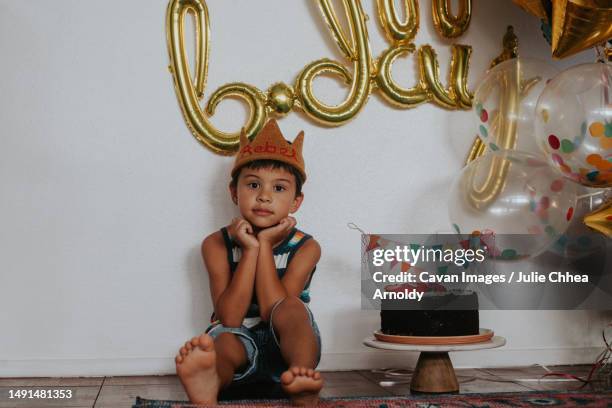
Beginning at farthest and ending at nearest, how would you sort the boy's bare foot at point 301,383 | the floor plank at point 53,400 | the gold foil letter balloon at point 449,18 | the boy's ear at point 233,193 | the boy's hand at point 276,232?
1. the gold foil letter balloon at point 449,18
2. the boy's ear at point 233,193
3. the boy's hand at point 276,232
4. the floor plank at point 53,400
5. the boy's bare foot at point 301,383

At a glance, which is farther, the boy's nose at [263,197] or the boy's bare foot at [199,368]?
the boy's nose at [263,197]

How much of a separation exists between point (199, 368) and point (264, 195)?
404 mm

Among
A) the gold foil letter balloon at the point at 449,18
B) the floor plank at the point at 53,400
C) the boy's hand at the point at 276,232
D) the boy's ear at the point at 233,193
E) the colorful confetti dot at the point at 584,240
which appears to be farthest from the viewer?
the gold foil letter balloon at the point at 449,18

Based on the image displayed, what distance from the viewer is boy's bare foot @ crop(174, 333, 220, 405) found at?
3.50ft

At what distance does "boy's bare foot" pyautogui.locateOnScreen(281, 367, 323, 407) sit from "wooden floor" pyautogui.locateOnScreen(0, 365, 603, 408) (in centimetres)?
24

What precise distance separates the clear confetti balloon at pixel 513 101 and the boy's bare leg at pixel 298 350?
561mm

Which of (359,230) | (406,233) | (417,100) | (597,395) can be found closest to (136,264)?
(359,230)

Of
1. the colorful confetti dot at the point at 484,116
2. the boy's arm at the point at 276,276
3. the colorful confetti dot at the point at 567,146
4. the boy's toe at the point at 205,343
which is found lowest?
the boy's toe at the point at 205,343

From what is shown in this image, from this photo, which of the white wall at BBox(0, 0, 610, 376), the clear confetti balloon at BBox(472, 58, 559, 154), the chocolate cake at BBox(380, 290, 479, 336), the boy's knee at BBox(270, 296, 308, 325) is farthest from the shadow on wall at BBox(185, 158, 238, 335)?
the clear confetti balloon at BBox(472, 58, 559, 154)

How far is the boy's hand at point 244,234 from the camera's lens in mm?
1316

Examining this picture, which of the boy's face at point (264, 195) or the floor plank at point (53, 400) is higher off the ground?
the boy's face at point (264, 195)

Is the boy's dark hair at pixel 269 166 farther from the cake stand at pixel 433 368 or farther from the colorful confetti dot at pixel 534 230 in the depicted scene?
the colorful confetti dot at pixel 534 230

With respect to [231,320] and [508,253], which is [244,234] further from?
[508,253]

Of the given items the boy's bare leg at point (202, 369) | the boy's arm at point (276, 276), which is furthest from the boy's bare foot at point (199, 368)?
the boy's arm at point (276, 276)
